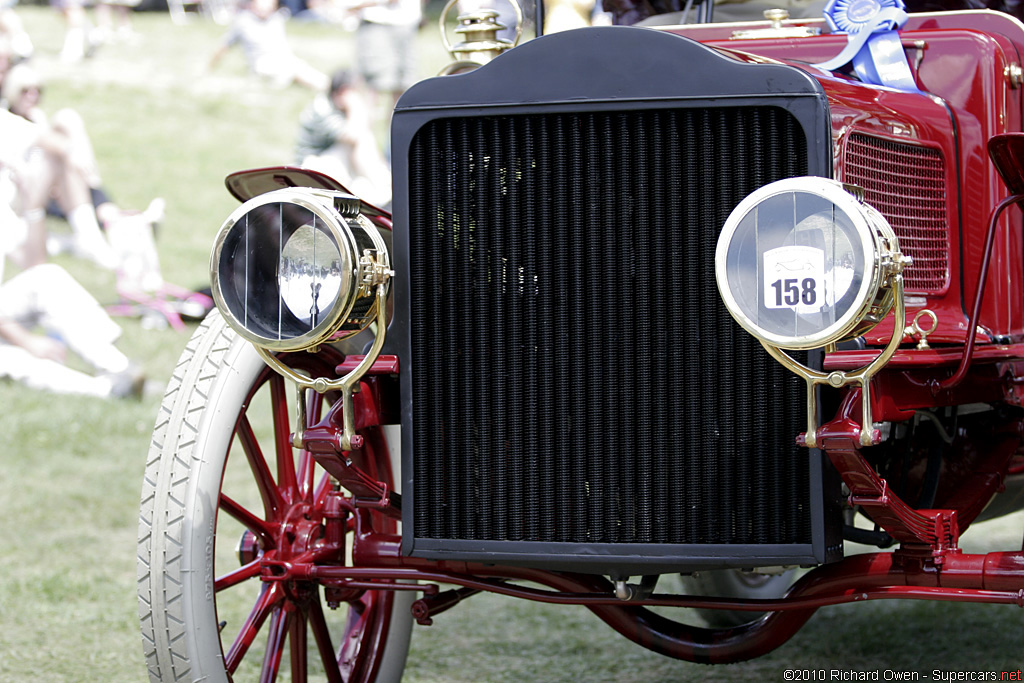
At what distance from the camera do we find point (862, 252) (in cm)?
158

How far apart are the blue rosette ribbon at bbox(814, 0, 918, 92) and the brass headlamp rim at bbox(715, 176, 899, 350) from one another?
2.75ft

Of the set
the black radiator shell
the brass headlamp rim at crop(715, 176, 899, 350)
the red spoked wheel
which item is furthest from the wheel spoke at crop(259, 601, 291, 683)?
the brass headlamp rim at crop(715, 176, 899, 350)

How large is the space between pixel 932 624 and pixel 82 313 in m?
4.89

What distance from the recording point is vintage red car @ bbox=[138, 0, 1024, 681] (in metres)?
1.76

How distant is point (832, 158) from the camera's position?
70.1 inches

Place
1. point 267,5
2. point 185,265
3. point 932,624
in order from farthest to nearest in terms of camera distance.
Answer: point 267,5 < point 185,265 < point 932,624

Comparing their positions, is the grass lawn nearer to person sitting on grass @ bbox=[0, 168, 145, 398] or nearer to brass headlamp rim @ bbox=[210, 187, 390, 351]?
person sitting on grass @ bbox=[0, 168, 145, 398]

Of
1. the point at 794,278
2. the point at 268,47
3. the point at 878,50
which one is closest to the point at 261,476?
the point at 794,278

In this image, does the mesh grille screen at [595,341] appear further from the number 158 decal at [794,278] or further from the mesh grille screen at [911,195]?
the mesh grille screen at [911,195]

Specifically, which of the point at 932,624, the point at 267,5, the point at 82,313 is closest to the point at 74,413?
the point at 82,313

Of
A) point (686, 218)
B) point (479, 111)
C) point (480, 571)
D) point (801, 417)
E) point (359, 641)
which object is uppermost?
point (479, 111)

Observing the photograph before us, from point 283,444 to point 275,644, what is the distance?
0.42 meters

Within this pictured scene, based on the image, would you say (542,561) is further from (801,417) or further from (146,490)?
(146,490)

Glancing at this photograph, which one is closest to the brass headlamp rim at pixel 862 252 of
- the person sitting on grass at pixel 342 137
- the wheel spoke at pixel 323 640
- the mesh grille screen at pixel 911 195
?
the mesh grille screen at pixel 911 195
